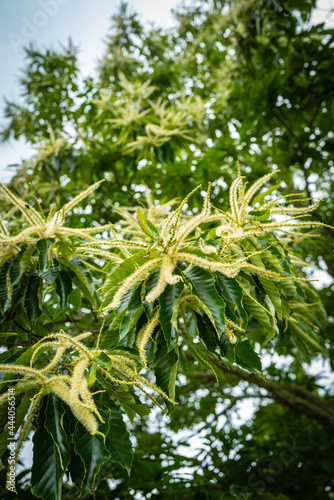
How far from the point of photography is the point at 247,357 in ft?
5.31

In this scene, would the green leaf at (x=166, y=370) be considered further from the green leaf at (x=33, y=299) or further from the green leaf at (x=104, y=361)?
the green leaf at (x=33, y=299)

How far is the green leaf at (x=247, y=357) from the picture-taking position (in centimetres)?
159

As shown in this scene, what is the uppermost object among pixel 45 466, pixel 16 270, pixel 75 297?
pixel 75 297

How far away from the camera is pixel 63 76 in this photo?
5992 millimetres

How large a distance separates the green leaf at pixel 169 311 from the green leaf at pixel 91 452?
0.34m

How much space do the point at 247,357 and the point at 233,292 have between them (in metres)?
0.31

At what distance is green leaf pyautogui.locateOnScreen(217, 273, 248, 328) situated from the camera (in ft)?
5.04

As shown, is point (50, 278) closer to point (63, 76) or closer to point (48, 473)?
point (48, 473)

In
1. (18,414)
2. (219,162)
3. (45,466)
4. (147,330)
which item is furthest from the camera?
(219,162)

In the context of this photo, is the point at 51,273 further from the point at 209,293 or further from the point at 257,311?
the point at 257,311

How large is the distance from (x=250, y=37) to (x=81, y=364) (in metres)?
4.39

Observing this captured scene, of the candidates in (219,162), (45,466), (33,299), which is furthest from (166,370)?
(219,162)

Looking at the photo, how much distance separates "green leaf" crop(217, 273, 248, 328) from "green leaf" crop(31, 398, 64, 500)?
0.84 metres

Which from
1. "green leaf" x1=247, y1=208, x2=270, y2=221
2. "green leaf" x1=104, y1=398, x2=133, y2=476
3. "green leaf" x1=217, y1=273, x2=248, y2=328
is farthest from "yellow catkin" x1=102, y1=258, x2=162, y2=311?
"green leaf" x1=247, y1=208, x2=270, y2=221
